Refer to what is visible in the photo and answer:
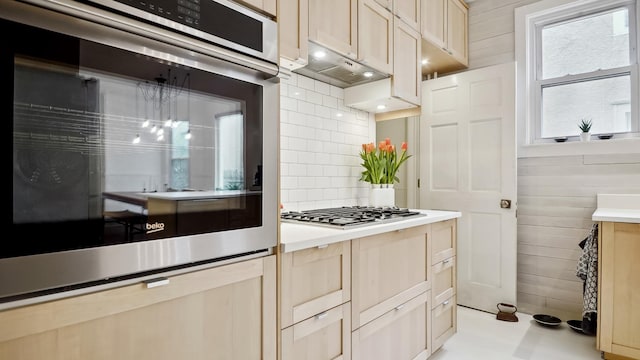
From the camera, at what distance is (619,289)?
2131 mm

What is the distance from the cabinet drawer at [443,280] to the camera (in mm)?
2184

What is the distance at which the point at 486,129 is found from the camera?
118 inches

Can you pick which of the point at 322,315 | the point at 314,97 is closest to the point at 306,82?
the point at 314,97

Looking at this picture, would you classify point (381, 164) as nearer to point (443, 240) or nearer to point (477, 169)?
point (443, 240)

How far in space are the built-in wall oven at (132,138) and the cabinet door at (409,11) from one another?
140 centimetres

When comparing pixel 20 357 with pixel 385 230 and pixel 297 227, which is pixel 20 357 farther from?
pixel 385 230

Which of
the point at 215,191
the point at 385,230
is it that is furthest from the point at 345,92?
the point at 215,191

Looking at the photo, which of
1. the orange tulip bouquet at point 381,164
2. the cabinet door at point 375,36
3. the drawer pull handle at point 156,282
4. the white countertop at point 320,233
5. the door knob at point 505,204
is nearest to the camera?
the drawer pull handle at point 156,282

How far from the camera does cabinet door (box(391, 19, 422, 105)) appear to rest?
2320mm

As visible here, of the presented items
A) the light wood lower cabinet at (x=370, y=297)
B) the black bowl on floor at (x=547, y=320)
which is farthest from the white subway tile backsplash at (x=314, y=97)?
the black bowl on floor at (x=547, y=320)

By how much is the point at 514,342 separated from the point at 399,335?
1135 millimetres

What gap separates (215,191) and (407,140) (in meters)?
2.79

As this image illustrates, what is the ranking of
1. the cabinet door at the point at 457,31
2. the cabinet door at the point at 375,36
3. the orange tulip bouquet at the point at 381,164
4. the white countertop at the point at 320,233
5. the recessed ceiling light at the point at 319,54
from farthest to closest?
the cabinet door at the point at 457,31, the orange tulip bouquet at the point at 381,164, the cabinet door at the point at 375,36, the recessed ceiling light at the point at 319,54, the white countertop at the point at 320,233

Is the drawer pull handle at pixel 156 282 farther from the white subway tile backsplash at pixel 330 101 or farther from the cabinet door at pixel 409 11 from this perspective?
the cabinet door at pixel 409 11
